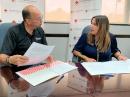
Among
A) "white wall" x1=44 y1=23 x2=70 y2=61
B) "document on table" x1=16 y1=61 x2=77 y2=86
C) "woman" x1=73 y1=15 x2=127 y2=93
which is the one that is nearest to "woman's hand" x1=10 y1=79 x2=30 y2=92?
"document on table" x1=16 y1=61 x2=77 y2=86

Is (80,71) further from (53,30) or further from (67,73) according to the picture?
(53,30)

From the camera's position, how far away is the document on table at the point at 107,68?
205 centimetres

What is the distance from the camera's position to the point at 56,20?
5211 millimetres

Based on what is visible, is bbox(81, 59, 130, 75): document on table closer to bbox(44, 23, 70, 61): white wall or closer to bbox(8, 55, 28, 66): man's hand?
bbox(8, 55, 28, 66): man's hand

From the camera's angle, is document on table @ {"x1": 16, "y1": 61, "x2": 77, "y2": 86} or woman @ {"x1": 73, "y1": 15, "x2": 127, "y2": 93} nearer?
document on table @ {"x1": 16, "y1": 61, "x2": 77, "y2": 86}

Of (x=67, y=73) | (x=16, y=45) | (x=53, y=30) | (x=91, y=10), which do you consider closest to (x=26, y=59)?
(x=67, y=73)

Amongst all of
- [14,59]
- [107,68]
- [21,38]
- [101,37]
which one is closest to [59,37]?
[101,37]

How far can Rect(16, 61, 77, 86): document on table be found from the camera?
5.40ft

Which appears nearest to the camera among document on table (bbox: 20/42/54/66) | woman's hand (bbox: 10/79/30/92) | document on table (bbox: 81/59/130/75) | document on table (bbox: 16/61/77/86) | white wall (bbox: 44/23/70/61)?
woman's hand (bbox: 10/79/30/92)

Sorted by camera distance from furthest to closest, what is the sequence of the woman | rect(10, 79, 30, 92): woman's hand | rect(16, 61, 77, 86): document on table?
the woman, rect(16, 61, 77, 86): document on table, rect(10, 79, 30, 92): woman's hand

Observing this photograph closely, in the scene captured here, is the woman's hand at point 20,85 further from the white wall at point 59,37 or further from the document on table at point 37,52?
the white wall at point 59,37

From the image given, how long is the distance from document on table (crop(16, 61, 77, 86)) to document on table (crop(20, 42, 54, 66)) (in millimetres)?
58

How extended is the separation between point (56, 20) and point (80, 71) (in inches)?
126

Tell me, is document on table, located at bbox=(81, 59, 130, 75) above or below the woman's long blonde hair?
below
